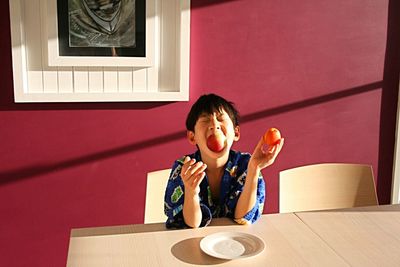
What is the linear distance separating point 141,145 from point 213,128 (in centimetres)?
98

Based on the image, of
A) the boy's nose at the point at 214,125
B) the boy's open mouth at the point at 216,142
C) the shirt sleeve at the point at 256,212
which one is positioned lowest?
the shirt sleeve at the point at 256,212

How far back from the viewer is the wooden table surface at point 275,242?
1328 mm

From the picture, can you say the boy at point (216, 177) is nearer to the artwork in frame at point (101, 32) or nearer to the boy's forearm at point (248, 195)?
the boy's forearm at point (248, 195)

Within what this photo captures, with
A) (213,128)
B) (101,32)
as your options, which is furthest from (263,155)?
(101,32)

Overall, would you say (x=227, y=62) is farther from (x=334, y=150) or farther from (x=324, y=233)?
(x=324, y=233)

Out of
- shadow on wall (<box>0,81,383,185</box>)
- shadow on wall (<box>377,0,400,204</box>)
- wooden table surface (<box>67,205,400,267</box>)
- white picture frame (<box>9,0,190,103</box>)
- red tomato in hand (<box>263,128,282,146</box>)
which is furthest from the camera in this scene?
shadow on wall (<box>377,0,400,204</box>)

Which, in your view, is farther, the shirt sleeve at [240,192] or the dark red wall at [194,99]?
the dark red wall at [194,99]

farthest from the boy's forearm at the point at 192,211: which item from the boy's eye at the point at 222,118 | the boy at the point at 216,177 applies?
the boy's eye at the point at 222,118

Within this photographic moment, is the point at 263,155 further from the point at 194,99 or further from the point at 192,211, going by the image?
the point at 194,99

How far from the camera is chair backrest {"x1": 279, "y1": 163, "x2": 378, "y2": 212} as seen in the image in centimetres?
187

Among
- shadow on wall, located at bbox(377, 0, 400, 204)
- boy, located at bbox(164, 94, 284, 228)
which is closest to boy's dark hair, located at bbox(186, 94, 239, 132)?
boy, located at bbox(164, 94, 284, 228)

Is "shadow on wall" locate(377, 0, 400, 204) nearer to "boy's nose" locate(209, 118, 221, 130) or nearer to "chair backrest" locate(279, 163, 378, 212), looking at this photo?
"chair backrest" locate(279, 163, 378, 212)

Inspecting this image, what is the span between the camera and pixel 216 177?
157 centimetres

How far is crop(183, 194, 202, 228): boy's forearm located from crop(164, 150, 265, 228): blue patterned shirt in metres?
0.03
